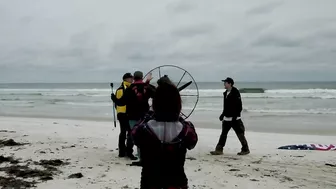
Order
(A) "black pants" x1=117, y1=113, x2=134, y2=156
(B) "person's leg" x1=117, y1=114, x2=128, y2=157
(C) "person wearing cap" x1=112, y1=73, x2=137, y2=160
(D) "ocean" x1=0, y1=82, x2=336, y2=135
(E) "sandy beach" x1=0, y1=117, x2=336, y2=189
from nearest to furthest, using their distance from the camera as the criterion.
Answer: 1. (E) "sandy beach" x1=0, y1=117, x2=336, y2=189
2. (C) "person wearing cap" x1=112, y1=73, x2=137, y2=160
3. (A) "black pants" x1=117, y1=113, x2=134, y2=156
4. (B) "person's leg" x1=117, y1=114, x2=128, y2=157
5. (D) "ocean" x1=0, y1=82, x2=336, y2=135

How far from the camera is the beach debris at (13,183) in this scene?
17.4 feet

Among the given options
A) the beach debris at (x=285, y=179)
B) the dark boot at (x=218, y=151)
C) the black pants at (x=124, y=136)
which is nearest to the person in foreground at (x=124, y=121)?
the black pants at (x=124, y=136)

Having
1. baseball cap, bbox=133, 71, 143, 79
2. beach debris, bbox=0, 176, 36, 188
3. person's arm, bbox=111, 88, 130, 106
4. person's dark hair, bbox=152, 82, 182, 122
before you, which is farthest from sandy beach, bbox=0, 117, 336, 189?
person's dark hair, bbox=152, 82, 182, 122

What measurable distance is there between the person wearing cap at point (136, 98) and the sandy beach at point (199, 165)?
0.96 metres

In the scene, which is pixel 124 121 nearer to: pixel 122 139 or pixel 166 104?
pixel 122 139

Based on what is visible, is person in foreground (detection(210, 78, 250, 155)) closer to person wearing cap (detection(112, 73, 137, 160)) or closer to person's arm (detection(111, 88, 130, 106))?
person wearing cap (detection(112, 73, 137, 160))

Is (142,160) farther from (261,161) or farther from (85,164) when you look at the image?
(261,161)

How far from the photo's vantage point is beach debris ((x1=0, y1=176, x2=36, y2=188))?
17.4 ft

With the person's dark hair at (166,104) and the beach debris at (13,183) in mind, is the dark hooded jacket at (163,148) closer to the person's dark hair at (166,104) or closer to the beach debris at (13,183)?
the person's dark hair at (166,104)

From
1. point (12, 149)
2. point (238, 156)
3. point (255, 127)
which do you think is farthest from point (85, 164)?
point (255, 127)

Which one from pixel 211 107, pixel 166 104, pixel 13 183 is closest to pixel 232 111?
pixel 13 183

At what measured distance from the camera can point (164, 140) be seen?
2.84 meters

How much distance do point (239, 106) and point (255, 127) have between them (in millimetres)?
7223

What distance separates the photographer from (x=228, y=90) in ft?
26.6
